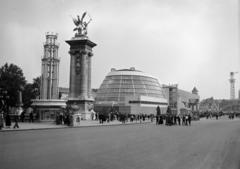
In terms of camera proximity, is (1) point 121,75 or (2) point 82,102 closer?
(2) point 82,102

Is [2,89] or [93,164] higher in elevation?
[2,89]

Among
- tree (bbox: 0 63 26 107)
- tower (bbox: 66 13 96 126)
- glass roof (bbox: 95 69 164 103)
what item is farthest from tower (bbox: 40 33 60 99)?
tree (bbox: 0 63 26 107)

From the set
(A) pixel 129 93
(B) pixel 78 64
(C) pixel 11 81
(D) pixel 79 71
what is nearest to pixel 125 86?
(A) pixel 129 93

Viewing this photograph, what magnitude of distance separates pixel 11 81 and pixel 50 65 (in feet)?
114

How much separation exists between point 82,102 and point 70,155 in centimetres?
5299

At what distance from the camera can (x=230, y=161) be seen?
40.3 feet

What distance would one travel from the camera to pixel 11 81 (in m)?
58.6

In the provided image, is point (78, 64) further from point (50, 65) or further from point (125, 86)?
point (125, 86)

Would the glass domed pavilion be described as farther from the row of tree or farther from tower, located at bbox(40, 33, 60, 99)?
the row of tree

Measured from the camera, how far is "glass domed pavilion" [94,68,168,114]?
101537 mm

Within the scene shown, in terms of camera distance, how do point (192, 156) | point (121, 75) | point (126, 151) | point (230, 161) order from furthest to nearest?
point (121, 75) < point (126, 151) < point (192, 156) < point (230, 161)

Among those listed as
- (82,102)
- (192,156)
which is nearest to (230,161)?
(192,156)

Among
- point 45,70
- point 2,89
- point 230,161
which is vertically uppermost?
point 45,70

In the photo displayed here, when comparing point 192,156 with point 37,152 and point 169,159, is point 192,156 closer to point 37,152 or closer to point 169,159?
point 169,159
